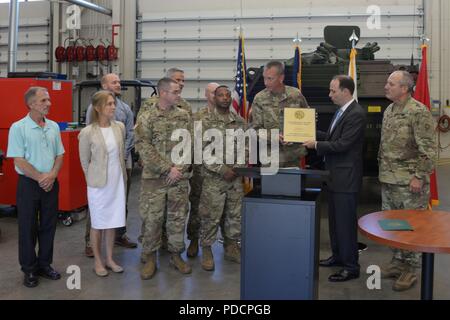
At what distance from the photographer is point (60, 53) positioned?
11164 millimetres

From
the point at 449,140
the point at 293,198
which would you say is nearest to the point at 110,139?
the point at 293,198

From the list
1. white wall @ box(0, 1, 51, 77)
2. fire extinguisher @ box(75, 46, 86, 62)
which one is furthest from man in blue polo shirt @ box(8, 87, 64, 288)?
white wall @ box(0, 1, 51, 77)

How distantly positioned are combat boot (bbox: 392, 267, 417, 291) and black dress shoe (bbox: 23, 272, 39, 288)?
263 cm

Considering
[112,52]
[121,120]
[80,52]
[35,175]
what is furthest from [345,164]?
[80,52]

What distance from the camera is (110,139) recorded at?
3.50 metres

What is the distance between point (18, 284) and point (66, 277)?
34cm

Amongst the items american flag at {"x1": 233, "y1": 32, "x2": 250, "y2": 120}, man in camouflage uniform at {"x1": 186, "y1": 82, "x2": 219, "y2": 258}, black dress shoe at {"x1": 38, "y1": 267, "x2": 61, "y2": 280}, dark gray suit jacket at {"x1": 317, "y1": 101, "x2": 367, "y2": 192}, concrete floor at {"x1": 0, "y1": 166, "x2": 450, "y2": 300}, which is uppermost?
american flag at {"x1": 233, "y1": 32, "x2": 250, "y2": 120}

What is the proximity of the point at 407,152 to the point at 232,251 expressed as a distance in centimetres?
164

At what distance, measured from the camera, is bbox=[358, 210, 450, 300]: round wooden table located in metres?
2.02

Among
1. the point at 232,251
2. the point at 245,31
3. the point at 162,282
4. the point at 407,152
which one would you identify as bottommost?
the point at 162,282

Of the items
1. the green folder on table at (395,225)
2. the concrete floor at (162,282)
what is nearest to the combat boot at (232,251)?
the concrete floor at (162,282)

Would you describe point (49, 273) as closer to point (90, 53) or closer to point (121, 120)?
point (121, 120)

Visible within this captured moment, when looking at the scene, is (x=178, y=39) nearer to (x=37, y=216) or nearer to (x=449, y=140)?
(x=449, y=140)

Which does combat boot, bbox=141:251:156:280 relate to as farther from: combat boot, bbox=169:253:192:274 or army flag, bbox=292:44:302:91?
army flag, bbox=292:44:302:91
